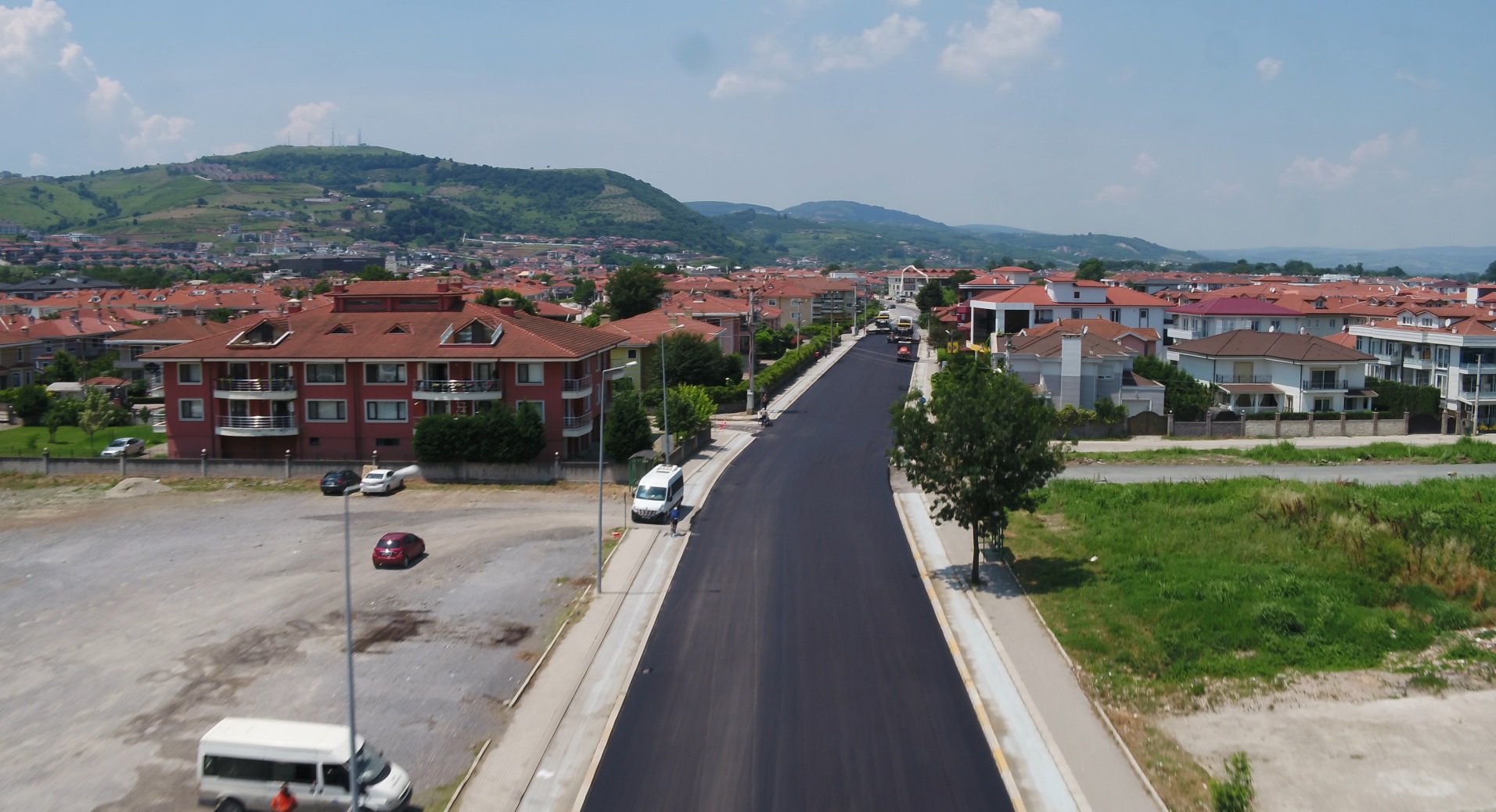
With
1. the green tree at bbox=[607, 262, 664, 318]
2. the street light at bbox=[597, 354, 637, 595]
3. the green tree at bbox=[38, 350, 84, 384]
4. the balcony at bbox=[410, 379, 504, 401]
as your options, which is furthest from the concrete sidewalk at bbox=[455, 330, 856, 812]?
the green tree at bbox=[607, 262, 664, 318]

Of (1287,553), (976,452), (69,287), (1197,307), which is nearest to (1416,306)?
(1197,307)

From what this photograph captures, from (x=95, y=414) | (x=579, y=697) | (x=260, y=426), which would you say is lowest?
(x=579, y=697)

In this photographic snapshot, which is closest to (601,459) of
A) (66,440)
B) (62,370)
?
(66,440)

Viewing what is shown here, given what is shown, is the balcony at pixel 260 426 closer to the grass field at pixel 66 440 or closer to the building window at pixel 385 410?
the building window at pixel 385 410

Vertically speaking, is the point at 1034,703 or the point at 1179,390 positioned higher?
the point at 1179,390

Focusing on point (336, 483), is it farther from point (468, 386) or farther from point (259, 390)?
point (259, 390)

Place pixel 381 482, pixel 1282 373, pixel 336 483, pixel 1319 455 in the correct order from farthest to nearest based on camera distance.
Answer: pixel 1282 373 < pixel 1319 455 < pixel 336 483 < pixel 381 482
